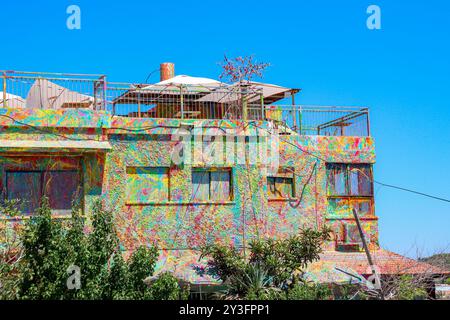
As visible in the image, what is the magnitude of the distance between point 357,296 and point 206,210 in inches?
193

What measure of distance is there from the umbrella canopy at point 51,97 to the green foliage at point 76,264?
15.1 ft

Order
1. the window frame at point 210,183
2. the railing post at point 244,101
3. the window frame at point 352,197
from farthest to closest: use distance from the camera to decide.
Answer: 1. the window frame at point 352,197
2. the railing post at point 244,101
3. the window frame at point 210,183

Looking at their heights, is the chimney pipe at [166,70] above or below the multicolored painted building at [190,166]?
above

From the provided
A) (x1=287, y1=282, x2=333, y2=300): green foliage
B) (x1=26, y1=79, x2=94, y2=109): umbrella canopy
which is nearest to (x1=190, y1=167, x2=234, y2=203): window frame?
(x1=26, y1=79, x2=94, y2=109): umbrella canopy

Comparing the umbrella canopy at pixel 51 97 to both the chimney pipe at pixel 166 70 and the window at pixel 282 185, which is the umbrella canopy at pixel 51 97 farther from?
the chimney pipe at pixel 166 70

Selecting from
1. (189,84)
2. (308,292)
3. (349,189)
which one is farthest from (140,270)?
(349,189)

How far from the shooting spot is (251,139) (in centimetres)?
2695

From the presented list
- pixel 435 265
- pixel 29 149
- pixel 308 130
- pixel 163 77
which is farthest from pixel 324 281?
pixel 163 77

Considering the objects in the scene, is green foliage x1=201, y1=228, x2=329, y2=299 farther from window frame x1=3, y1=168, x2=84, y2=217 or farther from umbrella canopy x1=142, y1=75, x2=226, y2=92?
umbrella canopy x1=142, y1=75, x2=226, y2=92

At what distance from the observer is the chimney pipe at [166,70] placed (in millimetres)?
32469

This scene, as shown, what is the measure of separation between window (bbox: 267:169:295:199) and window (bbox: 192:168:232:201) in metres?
1.49

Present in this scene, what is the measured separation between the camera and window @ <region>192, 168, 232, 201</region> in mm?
26328

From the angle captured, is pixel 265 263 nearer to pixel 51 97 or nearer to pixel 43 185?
pixel 43 185

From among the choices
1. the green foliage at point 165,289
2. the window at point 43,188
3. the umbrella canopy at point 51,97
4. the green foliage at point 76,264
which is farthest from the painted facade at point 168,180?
the green foliage at point 76,264
